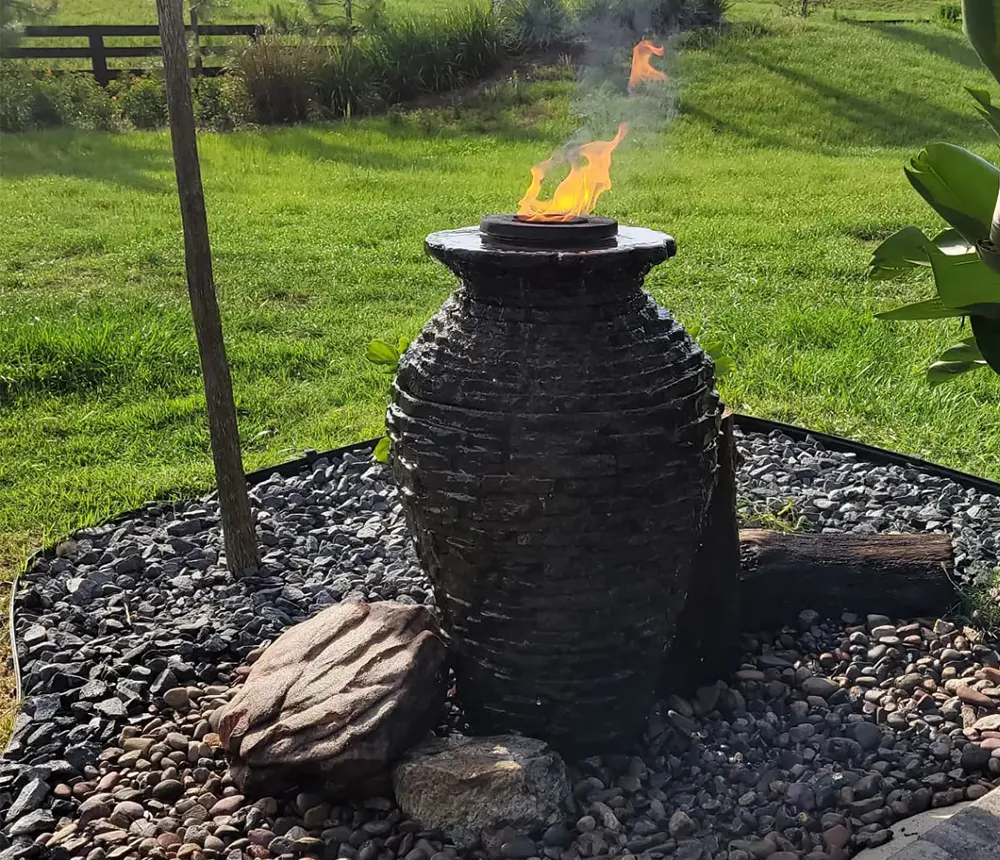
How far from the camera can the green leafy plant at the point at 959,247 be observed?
5.53 feet

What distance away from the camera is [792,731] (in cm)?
274

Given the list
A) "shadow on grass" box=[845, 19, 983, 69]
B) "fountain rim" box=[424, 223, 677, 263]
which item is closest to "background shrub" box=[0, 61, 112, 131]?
"shadow on grass" box=[845, 19, 983, 69]

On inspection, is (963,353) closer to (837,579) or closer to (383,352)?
(837,579)

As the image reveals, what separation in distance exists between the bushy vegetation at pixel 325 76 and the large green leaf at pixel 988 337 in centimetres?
1469

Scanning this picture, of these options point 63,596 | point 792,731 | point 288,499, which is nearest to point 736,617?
point 792,731

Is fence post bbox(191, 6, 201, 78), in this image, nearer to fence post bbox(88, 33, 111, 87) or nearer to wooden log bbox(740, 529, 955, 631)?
fence post bbox(88, 33, 111, 87)

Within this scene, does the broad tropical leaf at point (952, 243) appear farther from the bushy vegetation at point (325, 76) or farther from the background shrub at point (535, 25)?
the background shrub at point (535, 25)

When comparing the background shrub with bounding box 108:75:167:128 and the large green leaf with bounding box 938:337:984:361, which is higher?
the background shrub with bounding box 108:75:167:128

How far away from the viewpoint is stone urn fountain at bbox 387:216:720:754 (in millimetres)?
2361

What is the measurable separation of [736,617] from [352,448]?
86.7 inches

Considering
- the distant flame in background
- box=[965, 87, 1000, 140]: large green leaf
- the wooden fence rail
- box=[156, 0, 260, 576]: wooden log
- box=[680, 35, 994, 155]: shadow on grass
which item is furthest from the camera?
the wooden fence rail

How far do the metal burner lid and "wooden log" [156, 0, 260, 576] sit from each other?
3.48 feet

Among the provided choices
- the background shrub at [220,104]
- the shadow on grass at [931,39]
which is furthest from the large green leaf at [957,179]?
the shadow on grass at [931,39]

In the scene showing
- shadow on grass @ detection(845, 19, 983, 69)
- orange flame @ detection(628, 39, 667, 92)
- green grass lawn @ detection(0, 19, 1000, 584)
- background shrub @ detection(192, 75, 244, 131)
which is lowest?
green grass lawn @ detection(0, 19, 1000, 584)
